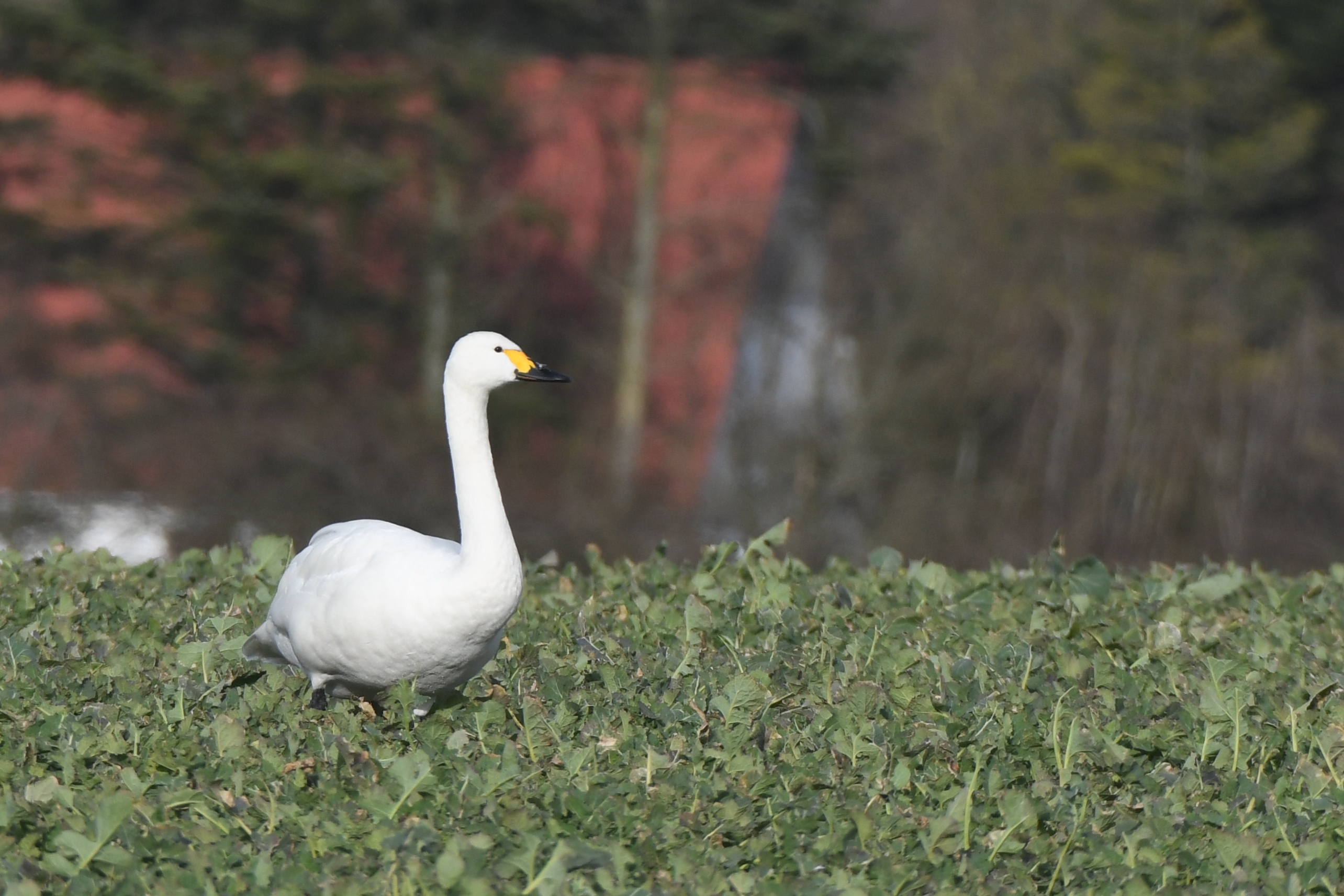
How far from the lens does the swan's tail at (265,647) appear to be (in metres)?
5.70

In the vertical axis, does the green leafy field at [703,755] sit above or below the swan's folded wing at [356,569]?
below

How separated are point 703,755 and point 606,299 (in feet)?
57.5

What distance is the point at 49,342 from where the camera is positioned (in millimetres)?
20938

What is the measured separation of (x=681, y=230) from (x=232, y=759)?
1820 centimetres

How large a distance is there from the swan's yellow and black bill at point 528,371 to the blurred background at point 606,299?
13.3 meters

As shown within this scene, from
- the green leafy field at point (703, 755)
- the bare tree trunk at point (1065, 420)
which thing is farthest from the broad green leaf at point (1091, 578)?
the bare tree trunk at point (1065, 420)

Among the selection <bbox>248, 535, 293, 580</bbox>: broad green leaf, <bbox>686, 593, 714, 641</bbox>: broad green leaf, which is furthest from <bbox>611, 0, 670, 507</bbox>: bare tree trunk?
<bbox>686, 593, 714, 641</bbox>: broad green leaf

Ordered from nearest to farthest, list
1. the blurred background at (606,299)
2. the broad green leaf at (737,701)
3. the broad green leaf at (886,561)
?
the broad green leaf at (737,701) < the broad green leaf at (886,561) < the blurred background at (606,299)

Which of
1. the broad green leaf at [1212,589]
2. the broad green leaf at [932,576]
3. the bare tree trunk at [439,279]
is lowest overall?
the bare tree trunk at [439,279]

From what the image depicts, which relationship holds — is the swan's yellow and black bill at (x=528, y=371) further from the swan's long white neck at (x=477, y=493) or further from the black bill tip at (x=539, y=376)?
the swan's long white neck at (x=477, y=493)

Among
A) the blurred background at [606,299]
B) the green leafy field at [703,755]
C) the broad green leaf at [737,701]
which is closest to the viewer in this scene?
the green leafy field at [703,755]

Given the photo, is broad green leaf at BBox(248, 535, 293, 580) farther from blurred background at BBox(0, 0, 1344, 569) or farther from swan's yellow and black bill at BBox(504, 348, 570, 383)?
blurred background at BBox(0, 0, 1344, 569)

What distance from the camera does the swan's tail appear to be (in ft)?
18.7

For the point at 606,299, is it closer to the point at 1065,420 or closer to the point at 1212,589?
the point at 1065,420
